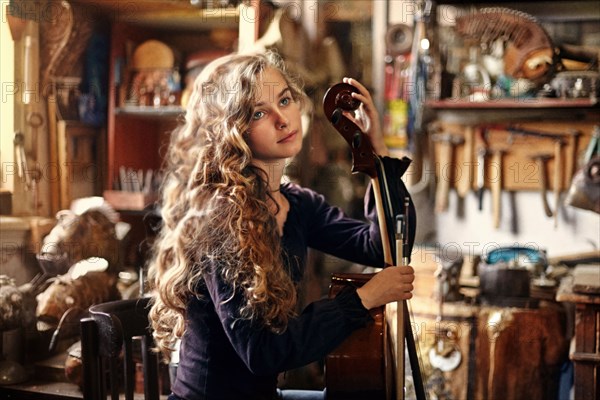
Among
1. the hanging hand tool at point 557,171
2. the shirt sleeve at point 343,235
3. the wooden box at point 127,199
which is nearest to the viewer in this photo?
the shirt sleeve at point 343,235

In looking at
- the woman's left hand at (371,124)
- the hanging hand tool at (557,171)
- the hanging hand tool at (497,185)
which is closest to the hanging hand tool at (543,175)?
the hanging hand tool at (557,171)

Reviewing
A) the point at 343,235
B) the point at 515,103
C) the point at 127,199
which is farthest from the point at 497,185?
the point at 127,199

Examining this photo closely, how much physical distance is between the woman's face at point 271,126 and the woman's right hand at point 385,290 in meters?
0.47

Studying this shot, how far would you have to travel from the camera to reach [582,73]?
334 centimetres

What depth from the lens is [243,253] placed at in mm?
1935

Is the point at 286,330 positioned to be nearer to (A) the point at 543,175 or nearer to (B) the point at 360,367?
(B) the point at 360,367

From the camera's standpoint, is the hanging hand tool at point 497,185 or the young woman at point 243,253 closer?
the young woman at point 243,253

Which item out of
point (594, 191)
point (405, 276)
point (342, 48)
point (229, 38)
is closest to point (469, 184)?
point (594, 191)

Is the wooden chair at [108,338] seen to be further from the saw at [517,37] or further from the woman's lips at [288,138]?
the saw at [517,37]

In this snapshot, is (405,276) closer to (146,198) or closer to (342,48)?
(146,198)

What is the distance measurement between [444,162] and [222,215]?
6.43 feet

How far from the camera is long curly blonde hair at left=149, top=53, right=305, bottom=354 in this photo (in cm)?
193

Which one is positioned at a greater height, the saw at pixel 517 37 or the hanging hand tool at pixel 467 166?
the saw at pixel 517 37

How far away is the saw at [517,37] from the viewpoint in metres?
3.32
